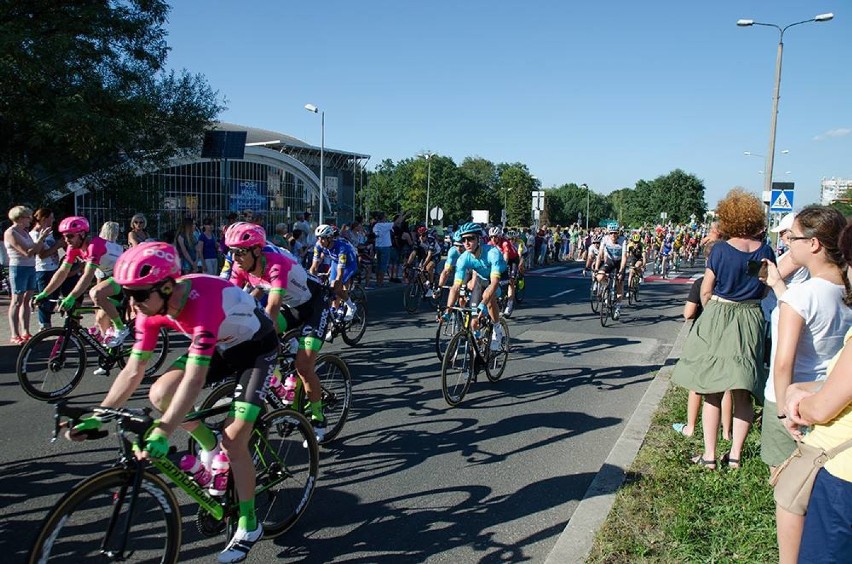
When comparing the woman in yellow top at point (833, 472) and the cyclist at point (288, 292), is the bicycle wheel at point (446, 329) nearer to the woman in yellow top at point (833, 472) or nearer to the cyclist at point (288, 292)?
the cyclist at point (288, 292)

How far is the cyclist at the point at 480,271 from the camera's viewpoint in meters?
7.57

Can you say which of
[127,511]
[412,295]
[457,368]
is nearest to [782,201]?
[412,295]

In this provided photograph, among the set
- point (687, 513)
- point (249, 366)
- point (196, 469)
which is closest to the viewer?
point (196, 469)

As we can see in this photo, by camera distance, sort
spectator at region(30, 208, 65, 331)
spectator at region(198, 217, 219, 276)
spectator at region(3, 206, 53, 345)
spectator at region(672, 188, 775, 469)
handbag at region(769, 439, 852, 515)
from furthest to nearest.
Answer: spectator at region(198, 217, 219, 276) → spectator at region(30, 208, 65, 331) → spectator at region(3, 206, 53, 345) → spectator at region(672, 188, 775, 469) → handbag at region(769, 439, 852, 515)

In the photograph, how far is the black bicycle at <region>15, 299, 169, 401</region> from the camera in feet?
21.6

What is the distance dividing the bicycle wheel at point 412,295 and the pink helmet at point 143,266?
10.6m

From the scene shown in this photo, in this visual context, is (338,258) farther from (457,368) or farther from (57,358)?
(57,358)

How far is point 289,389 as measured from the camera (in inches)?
206

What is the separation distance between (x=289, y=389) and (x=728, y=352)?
356 cm

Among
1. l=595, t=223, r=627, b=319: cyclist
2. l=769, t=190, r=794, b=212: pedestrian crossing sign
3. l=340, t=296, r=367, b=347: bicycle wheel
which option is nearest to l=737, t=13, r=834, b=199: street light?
l=769, t=190, r=794, b=212: pedestrian crossing sign

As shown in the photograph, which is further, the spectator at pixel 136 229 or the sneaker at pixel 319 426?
the spectator at pixel 136 229

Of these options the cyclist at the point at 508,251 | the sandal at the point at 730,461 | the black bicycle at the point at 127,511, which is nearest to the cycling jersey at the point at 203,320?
the black bicycle at the point at 127,511

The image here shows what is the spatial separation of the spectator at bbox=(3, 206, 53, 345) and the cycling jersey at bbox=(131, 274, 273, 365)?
22.0ft

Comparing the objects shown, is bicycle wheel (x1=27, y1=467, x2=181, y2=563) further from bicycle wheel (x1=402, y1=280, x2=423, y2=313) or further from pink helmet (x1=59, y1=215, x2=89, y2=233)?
bicycle wheel (x1=402, y1=280, x2=423, y2=313)
